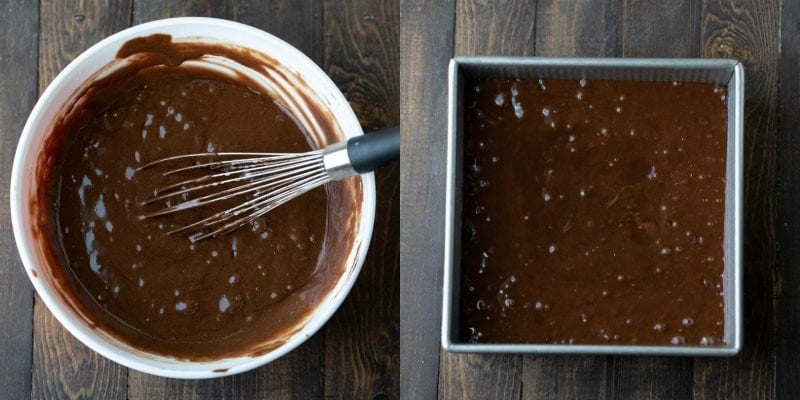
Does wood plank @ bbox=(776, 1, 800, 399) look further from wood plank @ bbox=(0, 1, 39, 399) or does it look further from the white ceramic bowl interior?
wood plank @ bbox=(0, 1, 39, 399)

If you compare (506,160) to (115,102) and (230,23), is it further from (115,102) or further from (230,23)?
(115,102)

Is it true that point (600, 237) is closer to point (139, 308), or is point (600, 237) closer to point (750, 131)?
point (750, 131)

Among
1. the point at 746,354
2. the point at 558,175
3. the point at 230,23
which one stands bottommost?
the point at 746,354

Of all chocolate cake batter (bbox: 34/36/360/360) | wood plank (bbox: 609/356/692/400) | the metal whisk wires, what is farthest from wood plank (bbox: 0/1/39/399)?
wood plank (bbox: 609/356/692/400)

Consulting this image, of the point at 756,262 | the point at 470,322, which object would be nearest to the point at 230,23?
the point at 470,322

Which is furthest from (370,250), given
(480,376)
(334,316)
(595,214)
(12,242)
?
(12,242)

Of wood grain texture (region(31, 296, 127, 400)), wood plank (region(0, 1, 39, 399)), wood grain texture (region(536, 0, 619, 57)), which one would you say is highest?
wood grain texture (region(536, 0, 619, 57))

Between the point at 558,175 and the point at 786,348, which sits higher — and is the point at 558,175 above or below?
above

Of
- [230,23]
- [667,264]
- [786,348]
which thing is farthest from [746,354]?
[230,23]

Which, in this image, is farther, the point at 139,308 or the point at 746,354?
the point at 139,308
